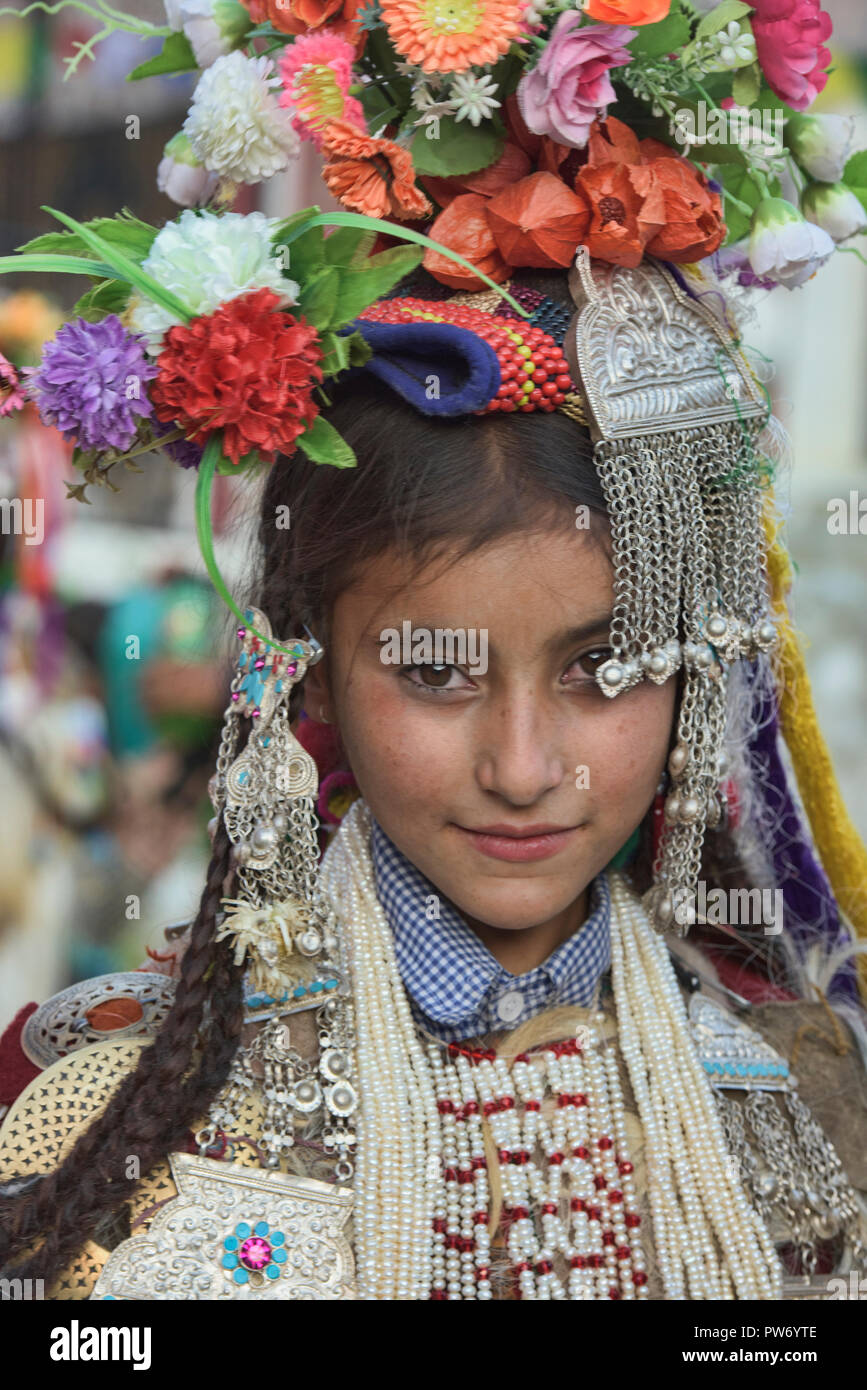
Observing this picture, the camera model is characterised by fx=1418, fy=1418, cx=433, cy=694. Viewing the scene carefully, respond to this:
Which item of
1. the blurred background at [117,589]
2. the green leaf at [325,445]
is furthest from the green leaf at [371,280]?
the blurred background at [117,589]

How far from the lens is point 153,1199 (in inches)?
63.3

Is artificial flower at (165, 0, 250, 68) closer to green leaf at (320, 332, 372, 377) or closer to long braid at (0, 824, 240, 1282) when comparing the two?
green leaf at (320, 332, 372, 377)

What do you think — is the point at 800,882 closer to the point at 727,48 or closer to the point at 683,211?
the point at 683,211

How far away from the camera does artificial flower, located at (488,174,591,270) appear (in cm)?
165

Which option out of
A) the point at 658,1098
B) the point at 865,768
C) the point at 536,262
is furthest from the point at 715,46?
the point at 865,768

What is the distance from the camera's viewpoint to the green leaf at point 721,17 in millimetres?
1654

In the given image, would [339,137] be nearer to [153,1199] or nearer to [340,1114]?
[340,1114]

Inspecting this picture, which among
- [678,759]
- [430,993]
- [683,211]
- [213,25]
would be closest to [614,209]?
[683,211]

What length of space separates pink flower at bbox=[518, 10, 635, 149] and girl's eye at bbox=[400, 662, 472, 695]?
0.63 metres

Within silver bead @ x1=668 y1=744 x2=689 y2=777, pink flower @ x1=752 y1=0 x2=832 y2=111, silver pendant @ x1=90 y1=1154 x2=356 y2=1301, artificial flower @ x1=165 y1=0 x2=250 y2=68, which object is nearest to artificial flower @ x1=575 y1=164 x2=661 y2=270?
pink flower @ x1=752 y1=0 x2=832 y2=111

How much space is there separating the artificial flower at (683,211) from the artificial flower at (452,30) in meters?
0.23

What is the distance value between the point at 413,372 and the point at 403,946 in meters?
0.69

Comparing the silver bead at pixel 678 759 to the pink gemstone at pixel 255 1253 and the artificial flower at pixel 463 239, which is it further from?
the pink gemstone at pixel 255 1253

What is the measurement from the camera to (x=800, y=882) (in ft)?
6.90
